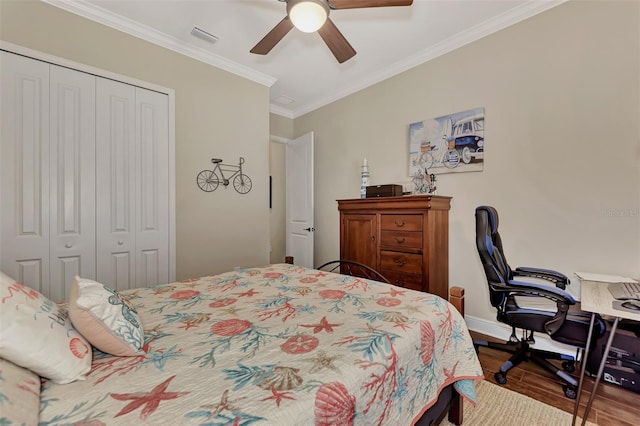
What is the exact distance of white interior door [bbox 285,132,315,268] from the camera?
3.93 metres

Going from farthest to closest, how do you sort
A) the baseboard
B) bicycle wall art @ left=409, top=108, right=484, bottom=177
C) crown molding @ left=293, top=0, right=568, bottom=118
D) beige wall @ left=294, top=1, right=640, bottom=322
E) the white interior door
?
1. the white interior door
2. bicycle wall art @ left=409, top=108, right=484, bottom=177
3. crown molding @ left=293, top=0, right=568, bottom=118
4. the baseboard
5. beige wall @ left=294, top=1, right=640, bottom=322

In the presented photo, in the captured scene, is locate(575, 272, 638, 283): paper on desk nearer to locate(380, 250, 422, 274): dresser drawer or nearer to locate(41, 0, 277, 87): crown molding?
locate(380, 250, 422, 274): dresser drawer

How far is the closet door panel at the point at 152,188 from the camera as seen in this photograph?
105 inches

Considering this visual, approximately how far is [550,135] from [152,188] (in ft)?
11.9

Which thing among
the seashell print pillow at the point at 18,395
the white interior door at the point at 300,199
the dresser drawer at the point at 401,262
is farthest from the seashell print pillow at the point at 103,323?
the white interior door at the point at 300,199

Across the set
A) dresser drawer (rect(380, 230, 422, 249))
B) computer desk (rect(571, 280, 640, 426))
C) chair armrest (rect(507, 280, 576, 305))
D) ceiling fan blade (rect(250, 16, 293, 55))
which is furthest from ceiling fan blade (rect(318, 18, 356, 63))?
computer desk (rect(571, 280, 640, 426))

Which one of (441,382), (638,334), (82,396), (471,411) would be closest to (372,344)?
(441,382)

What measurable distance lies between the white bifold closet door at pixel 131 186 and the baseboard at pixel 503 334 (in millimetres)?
3139

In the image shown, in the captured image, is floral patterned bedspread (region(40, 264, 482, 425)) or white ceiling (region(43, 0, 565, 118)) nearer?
floral patterned bedspread (region(40, 264, 482, 425))

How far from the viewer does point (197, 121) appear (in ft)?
10.0

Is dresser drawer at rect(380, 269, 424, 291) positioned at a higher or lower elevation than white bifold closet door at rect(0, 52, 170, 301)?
lower

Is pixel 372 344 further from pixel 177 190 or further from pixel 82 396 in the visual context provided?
pixel 177 190

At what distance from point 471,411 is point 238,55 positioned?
3.78 metres

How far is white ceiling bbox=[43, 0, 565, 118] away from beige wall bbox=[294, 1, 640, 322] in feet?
0.57
